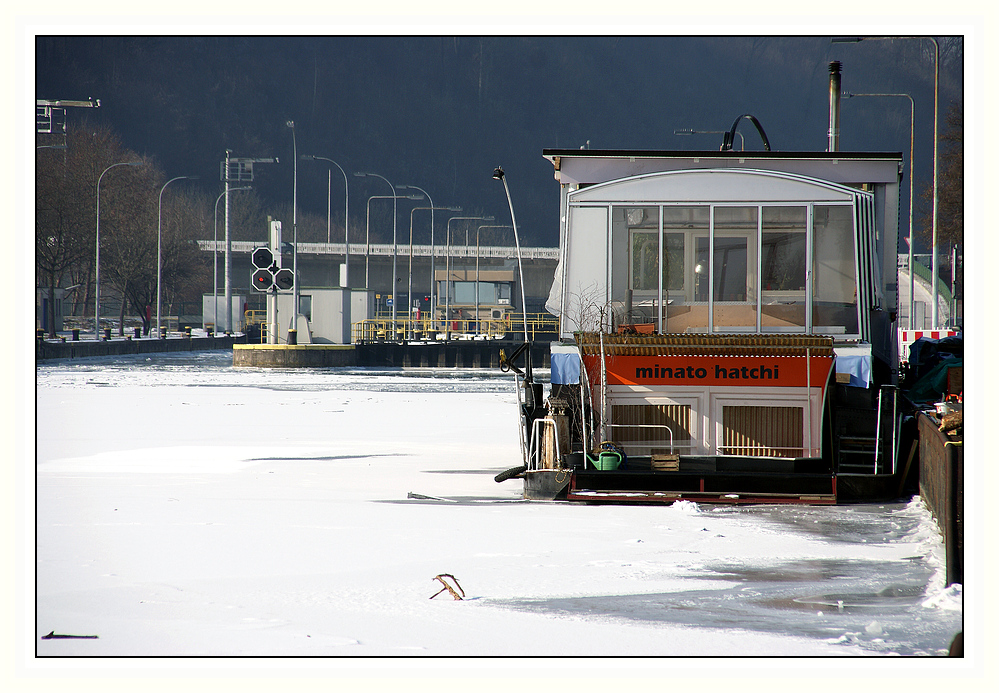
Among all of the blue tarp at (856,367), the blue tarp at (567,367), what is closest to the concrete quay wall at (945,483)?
the blue tarp at (856,367)

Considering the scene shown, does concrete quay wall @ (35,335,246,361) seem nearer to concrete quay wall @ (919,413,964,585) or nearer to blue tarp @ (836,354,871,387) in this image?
blue tarp @ (836,354,871,387)

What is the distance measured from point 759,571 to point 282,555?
12.9ft

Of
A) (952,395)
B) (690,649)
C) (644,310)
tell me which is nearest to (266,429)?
(644,310)

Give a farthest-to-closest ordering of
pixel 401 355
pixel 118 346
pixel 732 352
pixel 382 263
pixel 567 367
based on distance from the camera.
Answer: pixel 382 263 < pixel 118 346 < pixel 401 355 < pixel 567 367 < pixel 732 352

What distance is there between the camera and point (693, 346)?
11273 millimetres

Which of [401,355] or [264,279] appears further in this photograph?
[401,355]

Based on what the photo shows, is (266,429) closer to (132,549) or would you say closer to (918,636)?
(132,549)

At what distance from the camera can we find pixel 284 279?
47844 mm

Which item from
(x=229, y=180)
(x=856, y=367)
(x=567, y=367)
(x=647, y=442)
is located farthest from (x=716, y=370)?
(x=229, y=180)

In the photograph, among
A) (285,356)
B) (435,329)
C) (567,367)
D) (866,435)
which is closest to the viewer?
(567,367)

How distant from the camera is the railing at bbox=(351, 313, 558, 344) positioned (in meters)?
59.2

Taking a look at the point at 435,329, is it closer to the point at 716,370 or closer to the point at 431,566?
the point at 716,370

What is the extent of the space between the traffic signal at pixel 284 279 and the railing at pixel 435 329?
226 inches

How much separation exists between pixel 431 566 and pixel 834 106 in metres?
16.5
